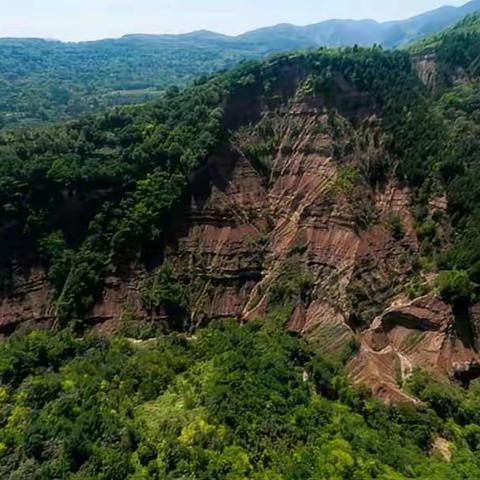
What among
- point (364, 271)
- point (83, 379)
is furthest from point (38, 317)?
point (364, 271)

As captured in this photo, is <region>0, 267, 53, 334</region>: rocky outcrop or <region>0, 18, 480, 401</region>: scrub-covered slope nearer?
<region>0, 18, 480, 401</region>: scrub-covered slope

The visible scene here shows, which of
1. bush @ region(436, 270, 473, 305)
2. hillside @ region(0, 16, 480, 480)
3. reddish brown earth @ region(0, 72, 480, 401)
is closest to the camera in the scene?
hillside @ region(0, 16, 480, 480)

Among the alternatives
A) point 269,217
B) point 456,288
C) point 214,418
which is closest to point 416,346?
point 456,288

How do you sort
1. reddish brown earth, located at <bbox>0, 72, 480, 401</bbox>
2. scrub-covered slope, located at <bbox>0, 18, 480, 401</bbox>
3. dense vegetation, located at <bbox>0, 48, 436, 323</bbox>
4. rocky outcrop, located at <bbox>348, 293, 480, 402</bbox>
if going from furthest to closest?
dense vegetation, located at <bbox>0, 48, 436, 323</bbox> → scrub-covered slope, located at <bbox>0, 18, 480, 401</bbox> → reddish brown earth, located at <bbox>0, 72, 480, 401</bbox> → rocky outcrop, located at <bbox>348, 293, 480, 402</bbox>

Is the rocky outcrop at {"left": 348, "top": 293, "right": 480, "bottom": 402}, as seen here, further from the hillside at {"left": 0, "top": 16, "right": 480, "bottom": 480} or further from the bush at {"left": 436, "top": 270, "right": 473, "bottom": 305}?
the bush at {"left": 436, "top": 270, "right": 473, "bottom": 305}

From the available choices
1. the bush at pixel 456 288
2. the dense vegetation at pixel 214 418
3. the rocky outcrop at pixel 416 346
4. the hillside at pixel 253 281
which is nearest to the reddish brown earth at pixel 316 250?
the rocky outcrop at pixel 416 346

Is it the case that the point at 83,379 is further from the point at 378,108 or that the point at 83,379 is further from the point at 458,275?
the point at 378,108

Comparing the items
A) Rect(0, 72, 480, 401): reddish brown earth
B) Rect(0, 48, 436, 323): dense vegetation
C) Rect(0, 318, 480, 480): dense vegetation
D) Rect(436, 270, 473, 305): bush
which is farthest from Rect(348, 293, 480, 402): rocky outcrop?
Rect(0, 48, 436, 323): dense vegetation

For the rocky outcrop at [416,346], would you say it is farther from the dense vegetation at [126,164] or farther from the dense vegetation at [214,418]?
the dense vegetation at [126,164]
